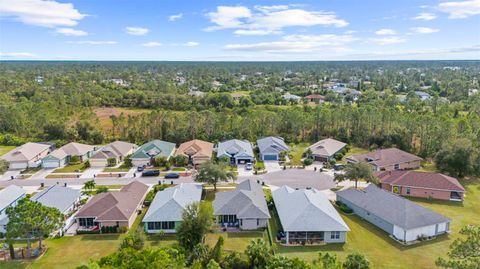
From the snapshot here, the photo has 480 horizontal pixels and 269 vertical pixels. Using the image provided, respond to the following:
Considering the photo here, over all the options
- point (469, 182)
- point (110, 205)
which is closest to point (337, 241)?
point (110, 205)

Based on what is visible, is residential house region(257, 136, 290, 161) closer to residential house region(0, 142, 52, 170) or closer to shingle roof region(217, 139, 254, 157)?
shingle roof region(217, 139, 254, 157)

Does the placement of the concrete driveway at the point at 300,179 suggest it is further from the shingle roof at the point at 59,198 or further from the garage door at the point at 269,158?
the shingle roof at the point at 59,198

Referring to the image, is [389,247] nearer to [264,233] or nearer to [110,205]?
[264,233]

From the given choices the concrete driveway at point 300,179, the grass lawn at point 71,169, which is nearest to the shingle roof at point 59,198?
the grass lawn at point 71,169

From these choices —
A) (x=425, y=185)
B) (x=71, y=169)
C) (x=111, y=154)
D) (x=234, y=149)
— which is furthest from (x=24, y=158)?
(x=425, y=185)

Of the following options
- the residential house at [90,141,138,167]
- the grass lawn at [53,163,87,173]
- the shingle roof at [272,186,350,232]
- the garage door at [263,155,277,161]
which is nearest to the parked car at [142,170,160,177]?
the residential house at [90,141,138,167]
